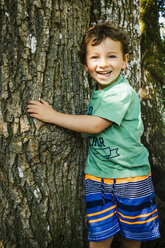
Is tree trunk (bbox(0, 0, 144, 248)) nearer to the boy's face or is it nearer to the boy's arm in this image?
the boy's arm

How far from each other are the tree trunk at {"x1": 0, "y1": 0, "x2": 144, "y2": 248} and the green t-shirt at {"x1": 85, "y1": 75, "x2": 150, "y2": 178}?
9.7 inches

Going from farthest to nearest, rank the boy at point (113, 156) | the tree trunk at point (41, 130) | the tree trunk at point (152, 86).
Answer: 1. the tree trunk at point (152, 86)
2. the boy at point (113, 156)
3. the tree trunk at point (41, 130)

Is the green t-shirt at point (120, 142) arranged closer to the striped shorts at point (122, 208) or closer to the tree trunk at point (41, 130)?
the striped shorts at point (122, 208)

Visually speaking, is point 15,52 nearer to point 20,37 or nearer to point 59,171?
point 20,37

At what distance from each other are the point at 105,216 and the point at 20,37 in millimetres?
1584

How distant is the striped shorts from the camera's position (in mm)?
1911

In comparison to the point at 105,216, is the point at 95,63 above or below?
above

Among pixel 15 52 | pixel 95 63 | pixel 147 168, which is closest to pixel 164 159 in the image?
pixel 147 168

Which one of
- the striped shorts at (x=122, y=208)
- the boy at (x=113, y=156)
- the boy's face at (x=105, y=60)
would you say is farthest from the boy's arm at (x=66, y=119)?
the striped shorts at (x=122, y=208)

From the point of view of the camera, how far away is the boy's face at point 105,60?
1.88 meters

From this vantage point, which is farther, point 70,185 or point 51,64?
point 70,185

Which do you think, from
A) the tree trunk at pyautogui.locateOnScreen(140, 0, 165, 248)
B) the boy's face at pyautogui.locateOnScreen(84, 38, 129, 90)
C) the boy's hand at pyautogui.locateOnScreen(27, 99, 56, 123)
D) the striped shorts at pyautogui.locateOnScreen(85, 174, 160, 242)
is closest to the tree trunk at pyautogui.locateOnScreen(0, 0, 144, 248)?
the boy's hand at pyautogui.locateOnScreen(27, 99, 56, 123)

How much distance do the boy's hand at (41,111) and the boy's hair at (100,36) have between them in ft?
1.82

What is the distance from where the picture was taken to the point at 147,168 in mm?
2004
